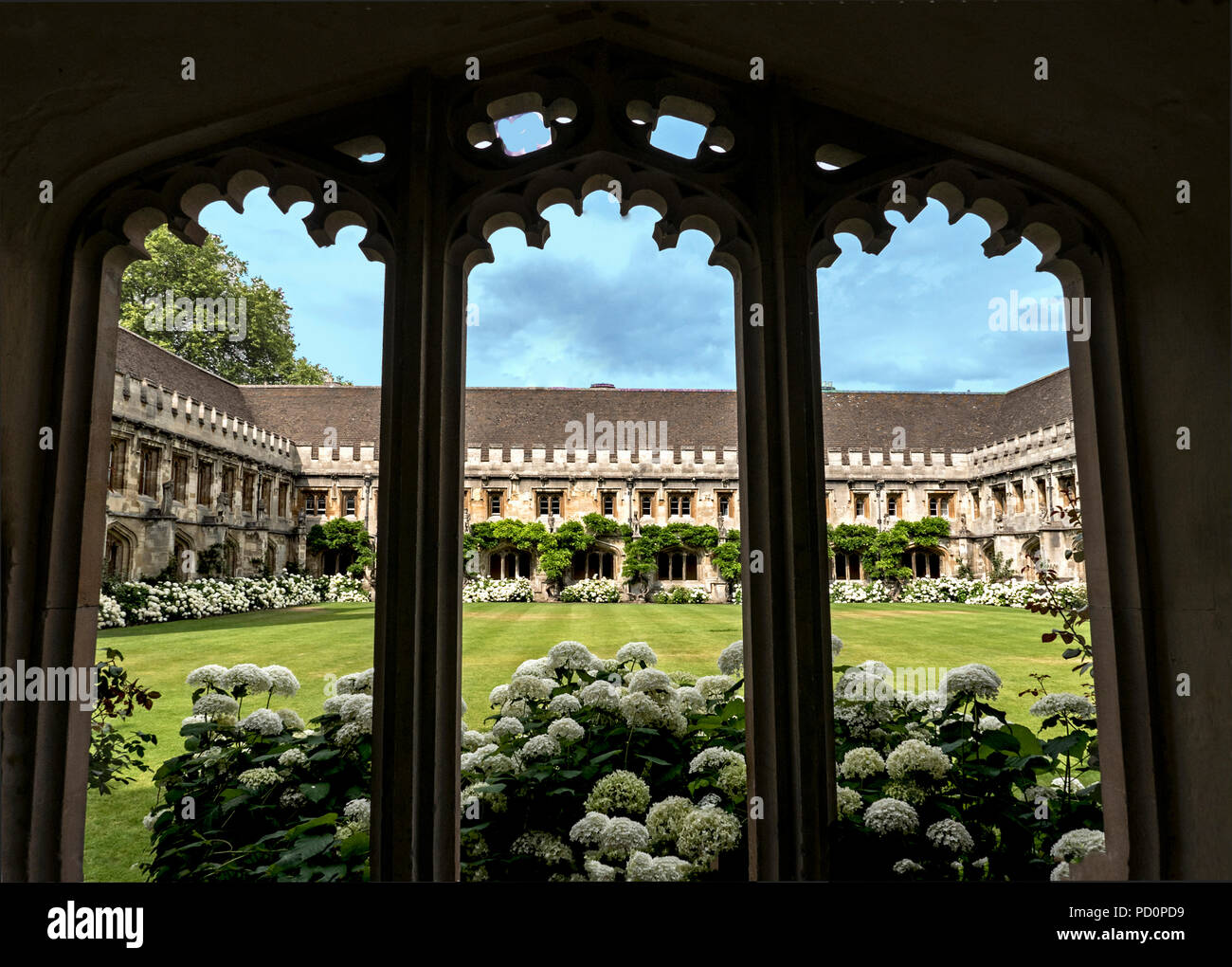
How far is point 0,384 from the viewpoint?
4.57ft

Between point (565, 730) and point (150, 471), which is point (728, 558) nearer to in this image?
point (150, 471)

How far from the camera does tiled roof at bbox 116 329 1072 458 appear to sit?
53.2ft

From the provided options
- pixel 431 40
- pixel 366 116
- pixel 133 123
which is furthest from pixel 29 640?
pixel 431 40

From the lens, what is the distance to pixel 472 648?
253 inches

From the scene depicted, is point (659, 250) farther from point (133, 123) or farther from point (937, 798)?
point (937, 798)

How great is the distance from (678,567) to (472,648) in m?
12.9

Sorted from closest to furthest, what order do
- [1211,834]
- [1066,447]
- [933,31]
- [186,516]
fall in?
[1211,834]
[933,31]
[186,516]
[1066,447]

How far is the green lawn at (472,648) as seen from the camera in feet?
9.09

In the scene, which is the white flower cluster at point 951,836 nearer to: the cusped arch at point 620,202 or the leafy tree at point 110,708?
the cusped arch at point 620,202

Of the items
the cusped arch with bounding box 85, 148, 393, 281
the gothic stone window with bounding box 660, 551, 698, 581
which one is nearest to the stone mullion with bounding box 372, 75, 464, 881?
the cusped arch with bounding box 85, 148, 393, 281

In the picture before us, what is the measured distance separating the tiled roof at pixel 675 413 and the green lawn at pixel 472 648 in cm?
758

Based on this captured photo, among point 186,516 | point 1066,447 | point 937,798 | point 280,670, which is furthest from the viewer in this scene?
point 1066,447

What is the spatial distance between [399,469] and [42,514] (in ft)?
2.54

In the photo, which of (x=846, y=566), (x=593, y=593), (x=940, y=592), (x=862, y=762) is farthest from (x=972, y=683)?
(x=846, y=566)
